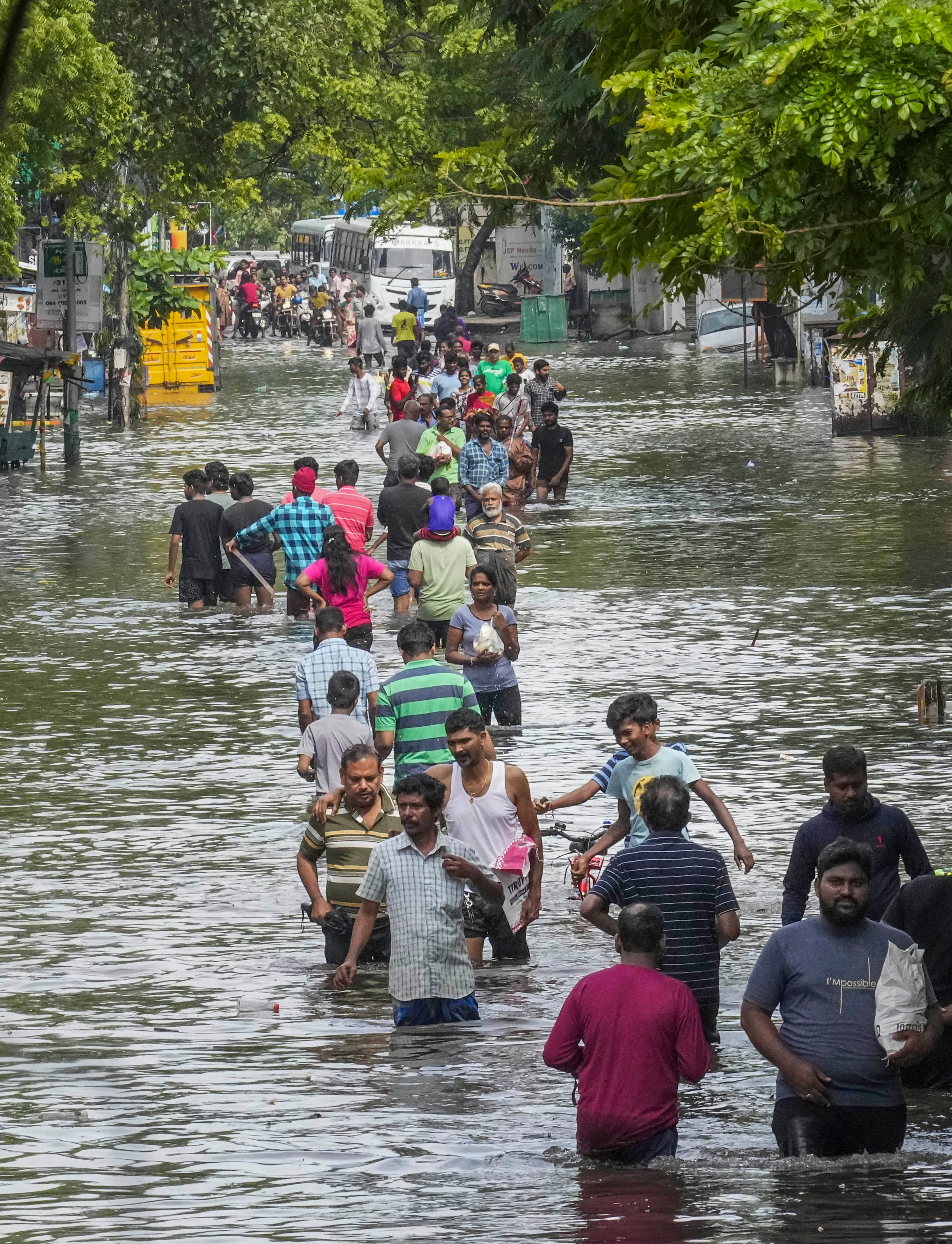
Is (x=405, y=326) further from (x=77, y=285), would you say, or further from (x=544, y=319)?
(x=77, y=285)

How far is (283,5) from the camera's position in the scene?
36.4m

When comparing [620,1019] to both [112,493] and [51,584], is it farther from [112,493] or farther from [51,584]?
[112,493]

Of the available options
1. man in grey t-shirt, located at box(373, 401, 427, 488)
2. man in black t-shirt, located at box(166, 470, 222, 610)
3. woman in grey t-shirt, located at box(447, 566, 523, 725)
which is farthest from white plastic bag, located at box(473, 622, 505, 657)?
man in grey t-shirt, located at box(373, 401, 427, 488)

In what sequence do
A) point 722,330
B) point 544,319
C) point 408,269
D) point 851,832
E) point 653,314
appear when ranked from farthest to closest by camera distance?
1. point 408,269
2. point 653,314
3. point 544,319
4. point 722,330
5. point 851,832

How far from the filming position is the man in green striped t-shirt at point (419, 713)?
10484 millimetres

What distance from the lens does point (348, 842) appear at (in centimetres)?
910

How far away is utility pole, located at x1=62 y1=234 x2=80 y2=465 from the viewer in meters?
31.4

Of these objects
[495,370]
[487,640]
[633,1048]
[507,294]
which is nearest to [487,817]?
[633,1048]

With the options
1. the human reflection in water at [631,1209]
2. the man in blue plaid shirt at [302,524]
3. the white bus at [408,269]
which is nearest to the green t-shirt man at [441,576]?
the man in blue plaid shirt at [302,524]

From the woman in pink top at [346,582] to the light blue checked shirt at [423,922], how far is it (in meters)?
5.94

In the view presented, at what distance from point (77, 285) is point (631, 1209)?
26848 mm

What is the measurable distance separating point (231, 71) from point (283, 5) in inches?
53.7

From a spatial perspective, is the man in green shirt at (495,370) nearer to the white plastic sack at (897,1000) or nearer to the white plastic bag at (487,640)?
the white plastic bag at (487,640)

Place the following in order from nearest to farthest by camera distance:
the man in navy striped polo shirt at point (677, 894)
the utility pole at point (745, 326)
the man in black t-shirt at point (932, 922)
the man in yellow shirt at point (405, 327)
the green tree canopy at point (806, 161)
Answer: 1. the green tree canopy at point (806, 161)
2. the man in black t-shirt at point (932, 922)
3. the man in navy striped polo shirt at point (677, 894)
4. the utility pole at point (745, 326)
5. the man in yellow shirt at point (405, 327)
